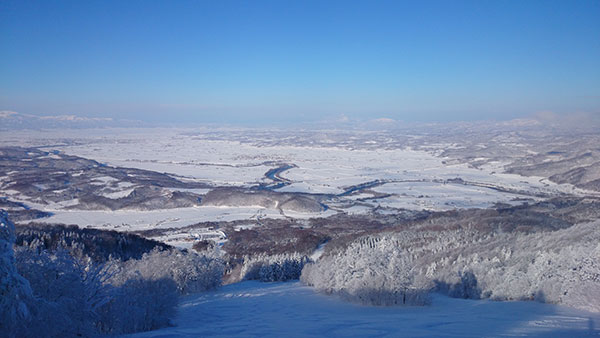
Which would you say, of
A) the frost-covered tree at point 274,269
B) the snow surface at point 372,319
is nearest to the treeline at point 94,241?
the frost-covered tree at point 274,269

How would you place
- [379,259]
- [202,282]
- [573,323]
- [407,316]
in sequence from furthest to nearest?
[202,282] < [379,259] < [407,316] < [573,323]

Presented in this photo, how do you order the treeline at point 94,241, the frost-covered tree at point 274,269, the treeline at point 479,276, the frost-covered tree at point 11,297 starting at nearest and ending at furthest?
the frost-covered tree at point 11,297 < the treeline at point 479,276 < the frost-covered tree at point 274,269 < the treeline at point 94,241

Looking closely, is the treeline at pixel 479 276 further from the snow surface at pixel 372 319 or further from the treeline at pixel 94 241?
the treeline at pixel 94 241

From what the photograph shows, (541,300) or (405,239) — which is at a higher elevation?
(541,300)

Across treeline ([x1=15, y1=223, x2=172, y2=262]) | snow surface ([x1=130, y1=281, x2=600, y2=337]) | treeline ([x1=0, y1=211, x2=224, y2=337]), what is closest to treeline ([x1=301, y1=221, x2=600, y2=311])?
snow surface ([x1=130, y1=281, x2=600, y2=337])

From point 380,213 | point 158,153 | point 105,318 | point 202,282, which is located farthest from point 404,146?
point 105,318

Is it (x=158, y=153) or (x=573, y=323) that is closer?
(x=573, y=323)

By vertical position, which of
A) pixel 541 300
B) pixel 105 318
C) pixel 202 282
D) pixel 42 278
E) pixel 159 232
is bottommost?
pixel 159 232

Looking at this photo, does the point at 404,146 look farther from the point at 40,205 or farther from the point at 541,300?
the point at 541,300

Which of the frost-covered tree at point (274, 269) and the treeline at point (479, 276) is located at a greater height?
the treeline at point (479, 276)
